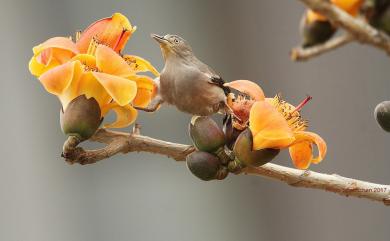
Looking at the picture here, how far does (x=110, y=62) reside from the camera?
129cm

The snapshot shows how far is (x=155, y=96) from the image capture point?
60.4 inches

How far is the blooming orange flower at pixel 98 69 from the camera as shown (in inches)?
49.5

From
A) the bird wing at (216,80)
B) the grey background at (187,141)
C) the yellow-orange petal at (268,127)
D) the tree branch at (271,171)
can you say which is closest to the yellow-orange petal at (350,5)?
the yellow-orange petal at (268,127)

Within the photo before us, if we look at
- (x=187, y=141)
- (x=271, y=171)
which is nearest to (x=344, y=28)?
(x=271, y=171)

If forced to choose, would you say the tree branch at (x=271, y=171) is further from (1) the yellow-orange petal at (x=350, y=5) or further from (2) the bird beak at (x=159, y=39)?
(1) the yellow-orange petal at (x=350, y=5)

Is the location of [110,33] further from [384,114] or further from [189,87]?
[384,114]

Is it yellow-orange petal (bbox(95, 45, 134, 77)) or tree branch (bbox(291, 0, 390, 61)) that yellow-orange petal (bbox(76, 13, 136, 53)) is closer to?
yellow-orange petal (bbox(95, 45, 134, 77))

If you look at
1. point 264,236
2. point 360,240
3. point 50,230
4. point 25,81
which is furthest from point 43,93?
point 360,240

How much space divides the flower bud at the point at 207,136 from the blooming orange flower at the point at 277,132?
69 mm

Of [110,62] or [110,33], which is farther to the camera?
[110,33]

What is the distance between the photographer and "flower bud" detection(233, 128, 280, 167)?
130 centimetres

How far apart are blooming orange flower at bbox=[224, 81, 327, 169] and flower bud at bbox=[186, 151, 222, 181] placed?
0.10 meters

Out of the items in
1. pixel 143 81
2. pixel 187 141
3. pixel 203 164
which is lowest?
pixel 187 141

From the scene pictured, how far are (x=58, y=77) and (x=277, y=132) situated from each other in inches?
14.1
